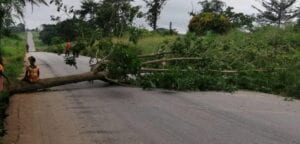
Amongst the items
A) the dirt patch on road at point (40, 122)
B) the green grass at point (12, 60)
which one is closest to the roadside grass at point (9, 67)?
the green grass at point (12, 60)

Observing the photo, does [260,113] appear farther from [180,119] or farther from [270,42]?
[270,42]

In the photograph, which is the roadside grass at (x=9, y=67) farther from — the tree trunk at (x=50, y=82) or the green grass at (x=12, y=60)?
the tree trunk at (x=50, y=82)

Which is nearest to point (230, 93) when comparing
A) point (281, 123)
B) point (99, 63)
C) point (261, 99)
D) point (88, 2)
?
point (261, 99)

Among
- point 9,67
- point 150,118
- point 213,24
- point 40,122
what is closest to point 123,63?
point 150,118

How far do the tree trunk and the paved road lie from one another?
37 cm

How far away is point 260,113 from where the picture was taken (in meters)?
14.9

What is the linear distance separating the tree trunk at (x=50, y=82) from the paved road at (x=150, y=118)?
1.20ft

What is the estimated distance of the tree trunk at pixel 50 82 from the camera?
19.2 metres

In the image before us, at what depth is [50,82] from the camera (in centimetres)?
2000

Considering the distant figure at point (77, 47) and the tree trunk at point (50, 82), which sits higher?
the distant figure at point (77, 47)

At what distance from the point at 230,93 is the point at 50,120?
26.7ft

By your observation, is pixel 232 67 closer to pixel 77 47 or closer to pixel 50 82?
pixel 77 47

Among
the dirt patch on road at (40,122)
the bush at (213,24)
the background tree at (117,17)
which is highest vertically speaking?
the bush at (213,24)

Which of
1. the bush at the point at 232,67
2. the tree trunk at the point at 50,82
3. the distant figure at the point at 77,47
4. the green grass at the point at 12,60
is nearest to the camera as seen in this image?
the tree trunk at the point at 50,82
